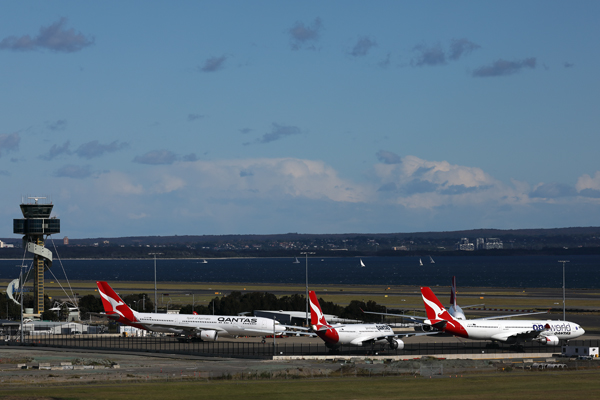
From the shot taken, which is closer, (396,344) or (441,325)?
(396,344)

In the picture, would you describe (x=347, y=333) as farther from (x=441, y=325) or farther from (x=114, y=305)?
(x=114, y=305)

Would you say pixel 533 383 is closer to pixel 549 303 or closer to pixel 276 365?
pixel 276 365

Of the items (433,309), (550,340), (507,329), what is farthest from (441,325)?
(550,340)

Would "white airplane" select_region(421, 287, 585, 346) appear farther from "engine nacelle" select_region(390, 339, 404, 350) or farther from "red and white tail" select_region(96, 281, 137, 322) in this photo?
"red and white tail" select_region(96, 281, 137, 322)

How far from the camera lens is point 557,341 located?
81.8 m

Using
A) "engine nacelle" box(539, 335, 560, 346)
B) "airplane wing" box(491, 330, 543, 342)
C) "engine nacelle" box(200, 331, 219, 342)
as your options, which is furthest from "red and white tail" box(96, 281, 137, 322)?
"engine nacelle" box(539, 335, 560, 346)

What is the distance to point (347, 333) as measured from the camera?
252ft

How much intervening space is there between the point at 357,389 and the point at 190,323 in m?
41.6

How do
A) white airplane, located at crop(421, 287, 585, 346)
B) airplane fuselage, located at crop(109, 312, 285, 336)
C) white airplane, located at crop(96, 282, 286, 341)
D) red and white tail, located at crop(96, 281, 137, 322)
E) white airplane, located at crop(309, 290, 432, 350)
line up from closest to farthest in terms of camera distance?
white airplane, located at crop(309, 290, 432, 350) < white airplane, located at crop(421, 287, 585, 346) < white airplane, located at crop(96, 282, 286, 341) < airplane fuselage, located at crop(109, 312, 285, 336) < red and white tail, located at crop(96, 281, 137, 322)

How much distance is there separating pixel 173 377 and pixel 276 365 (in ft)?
34.2

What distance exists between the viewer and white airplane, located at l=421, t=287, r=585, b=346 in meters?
80.4

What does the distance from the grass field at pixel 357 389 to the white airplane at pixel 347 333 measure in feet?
56.9

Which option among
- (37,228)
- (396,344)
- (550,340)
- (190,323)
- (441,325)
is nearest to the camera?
(396,344)

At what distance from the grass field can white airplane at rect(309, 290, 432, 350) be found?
17335mm
